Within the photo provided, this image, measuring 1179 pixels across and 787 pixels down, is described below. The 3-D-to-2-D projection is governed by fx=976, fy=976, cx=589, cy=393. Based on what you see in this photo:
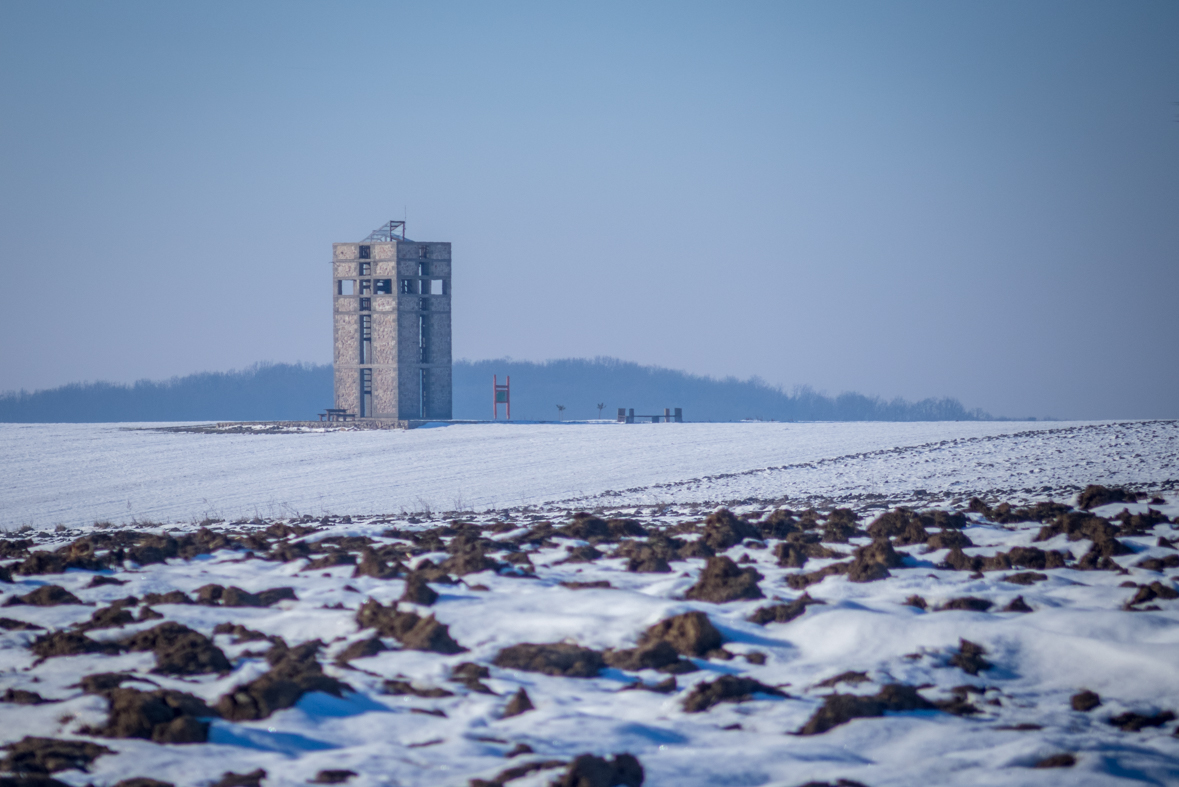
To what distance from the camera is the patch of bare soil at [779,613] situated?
685 cm

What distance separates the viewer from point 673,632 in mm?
6434

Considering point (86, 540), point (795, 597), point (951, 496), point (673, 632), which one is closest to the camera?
point (673, 632)

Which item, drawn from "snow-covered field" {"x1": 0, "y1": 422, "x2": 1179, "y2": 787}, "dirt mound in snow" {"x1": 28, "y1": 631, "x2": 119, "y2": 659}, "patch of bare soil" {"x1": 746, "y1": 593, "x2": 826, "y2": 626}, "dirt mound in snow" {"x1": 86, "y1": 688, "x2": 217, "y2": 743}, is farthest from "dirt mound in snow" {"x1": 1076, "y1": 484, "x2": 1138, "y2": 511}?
"dirt mound in snow" {"x1": 28, "y1": 631, "x2": 119, "y2": 659}

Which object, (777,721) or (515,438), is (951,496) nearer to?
(777,721)

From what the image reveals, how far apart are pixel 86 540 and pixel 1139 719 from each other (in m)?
9.62

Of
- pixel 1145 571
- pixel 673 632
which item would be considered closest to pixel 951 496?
pixel 1145 571

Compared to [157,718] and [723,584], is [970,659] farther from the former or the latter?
[157,718]

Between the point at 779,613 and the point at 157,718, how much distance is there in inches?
158

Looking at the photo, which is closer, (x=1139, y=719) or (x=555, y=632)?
(x=1139, y=719)

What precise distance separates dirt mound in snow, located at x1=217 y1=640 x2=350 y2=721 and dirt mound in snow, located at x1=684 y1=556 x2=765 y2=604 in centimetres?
293

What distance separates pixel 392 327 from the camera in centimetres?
4503

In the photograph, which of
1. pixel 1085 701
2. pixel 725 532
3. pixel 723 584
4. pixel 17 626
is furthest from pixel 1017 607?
pixel 17 626

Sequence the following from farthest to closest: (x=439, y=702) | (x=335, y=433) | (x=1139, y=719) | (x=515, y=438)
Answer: (x=335, y=433)
(x=515, y=438)
(x=439, y=702)
(x=1139, y=719)

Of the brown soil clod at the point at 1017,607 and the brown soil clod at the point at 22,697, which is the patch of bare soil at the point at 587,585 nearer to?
the brown soil clod at the point at 1017,607
